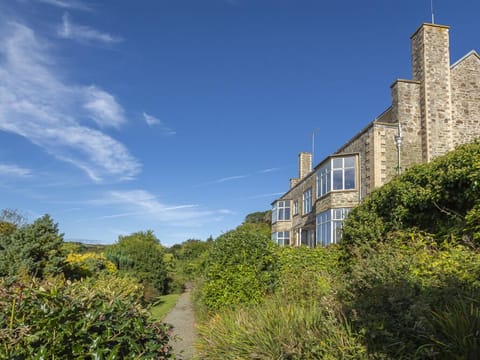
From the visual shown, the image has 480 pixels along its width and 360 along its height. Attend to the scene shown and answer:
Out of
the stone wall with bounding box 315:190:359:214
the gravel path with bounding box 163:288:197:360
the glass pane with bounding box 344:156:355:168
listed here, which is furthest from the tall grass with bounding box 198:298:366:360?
the glass pane with bounding box 344:156:355:168

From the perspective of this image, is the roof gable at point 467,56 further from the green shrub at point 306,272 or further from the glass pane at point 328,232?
the green shrub at point 306,272

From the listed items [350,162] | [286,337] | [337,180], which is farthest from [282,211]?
[286,337]

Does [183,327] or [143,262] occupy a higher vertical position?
[143,262]

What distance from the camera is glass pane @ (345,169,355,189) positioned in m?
20.0

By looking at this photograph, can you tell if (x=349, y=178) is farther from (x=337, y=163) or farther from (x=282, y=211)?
(x=282, y=211)

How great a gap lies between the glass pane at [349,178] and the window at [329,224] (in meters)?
1.29

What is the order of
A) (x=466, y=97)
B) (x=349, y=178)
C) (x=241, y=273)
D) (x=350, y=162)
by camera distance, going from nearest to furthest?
(x=241, y=273), (x=466, y=97), (x=349, y=178), (x=350, y=162)

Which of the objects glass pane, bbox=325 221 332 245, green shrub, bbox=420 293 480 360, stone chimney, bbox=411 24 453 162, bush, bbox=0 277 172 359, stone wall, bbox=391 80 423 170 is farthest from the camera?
glass pane, bbox=325 221 332 245

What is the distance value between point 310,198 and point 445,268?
22031 millimetres

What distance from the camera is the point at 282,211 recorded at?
33875 mm

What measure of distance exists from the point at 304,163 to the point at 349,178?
51.7 feet

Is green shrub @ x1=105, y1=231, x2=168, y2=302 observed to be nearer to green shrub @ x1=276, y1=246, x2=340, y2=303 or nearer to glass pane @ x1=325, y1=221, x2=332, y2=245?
green shrub @ x1=276, y1=246, x2=340, y2=303

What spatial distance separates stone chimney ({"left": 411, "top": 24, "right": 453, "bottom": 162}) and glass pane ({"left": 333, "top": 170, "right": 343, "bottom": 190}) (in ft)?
14.0

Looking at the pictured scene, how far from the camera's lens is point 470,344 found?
347 cm
